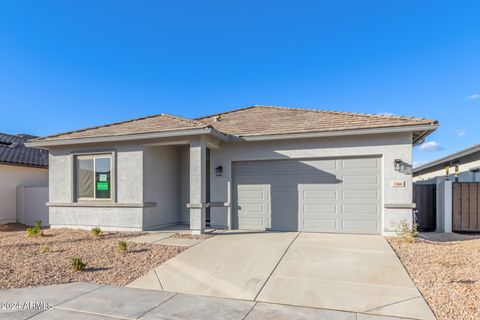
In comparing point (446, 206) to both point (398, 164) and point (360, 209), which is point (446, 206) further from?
point (360, 209)

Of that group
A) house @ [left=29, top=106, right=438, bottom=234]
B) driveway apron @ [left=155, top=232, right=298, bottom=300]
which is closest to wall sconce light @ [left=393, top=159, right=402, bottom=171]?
house @ [left=29, top=106, right=438, bottom=234]

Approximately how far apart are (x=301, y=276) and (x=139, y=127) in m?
7.66

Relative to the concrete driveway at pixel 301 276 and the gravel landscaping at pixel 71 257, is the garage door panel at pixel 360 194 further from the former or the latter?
the gravel landscaping at pixel 71 257

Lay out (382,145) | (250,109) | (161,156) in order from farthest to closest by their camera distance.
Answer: (250,109) → (161,156) → (382,145)

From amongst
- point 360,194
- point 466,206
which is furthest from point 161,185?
point 466,206

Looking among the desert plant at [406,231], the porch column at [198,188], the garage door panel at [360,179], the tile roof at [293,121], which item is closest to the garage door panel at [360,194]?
the garage door panel at [360,179]

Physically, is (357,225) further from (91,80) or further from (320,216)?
(91,80)

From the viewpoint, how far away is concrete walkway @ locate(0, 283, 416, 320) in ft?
12.4

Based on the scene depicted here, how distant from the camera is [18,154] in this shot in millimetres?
15094

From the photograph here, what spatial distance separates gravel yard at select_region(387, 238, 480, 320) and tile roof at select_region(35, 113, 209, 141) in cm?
645

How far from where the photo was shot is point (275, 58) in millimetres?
15305

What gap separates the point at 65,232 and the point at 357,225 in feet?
32.0

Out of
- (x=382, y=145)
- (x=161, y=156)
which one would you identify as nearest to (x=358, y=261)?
(x=382, y=145)

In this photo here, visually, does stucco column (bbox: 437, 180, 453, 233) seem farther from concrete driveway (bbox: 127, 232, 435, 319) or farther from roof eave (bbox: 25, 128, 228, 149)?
roof eave (bbox: 25, 128, 228, 149)
